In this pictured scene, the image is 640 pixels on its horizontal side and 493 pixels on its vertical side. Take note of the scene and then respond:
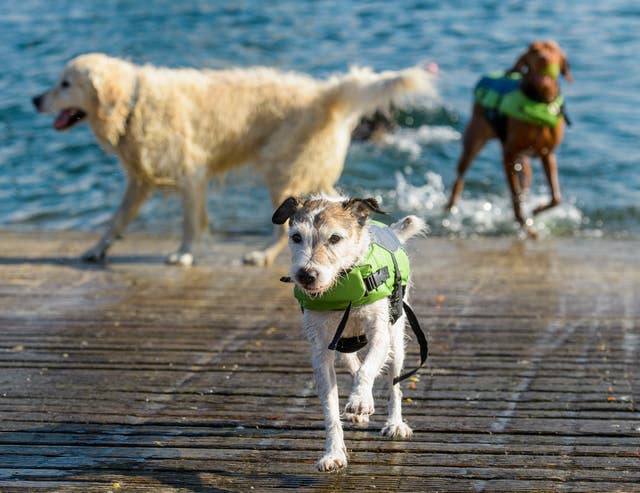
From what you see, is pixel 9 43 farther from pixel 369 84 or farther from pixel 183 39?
pixel 369 84

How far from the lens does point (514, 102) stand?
9.56 metres

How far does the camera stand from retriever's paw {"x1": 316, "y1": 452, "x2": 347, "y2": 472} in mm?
3916

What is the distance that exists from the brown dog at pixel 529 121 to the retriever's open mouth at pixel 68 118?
4.08 m

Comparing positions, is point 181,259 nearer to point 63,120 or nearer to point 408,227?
point 63,120

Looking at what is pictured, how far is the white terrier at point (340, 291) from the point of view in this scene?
12.6 ft

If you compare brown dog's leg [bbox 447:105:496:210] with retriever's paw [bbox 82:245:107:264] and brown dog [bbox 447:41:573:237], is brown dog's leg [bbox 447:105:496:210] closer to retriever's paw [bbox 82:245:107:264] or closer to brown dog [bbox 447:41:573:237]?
brown dog [bbox 447:41:573:237]

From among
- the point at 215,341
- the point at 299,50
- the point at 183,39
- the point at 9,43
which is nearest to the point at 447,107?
the point at 299,50

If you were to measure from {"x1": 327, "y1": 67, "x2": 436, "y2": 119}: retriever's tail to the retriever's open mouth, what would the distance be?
211 cm

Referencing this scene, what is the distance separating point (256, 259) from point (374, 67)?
9.64 metres

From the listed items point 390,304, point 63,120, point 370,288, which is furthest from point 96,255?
point 370,288

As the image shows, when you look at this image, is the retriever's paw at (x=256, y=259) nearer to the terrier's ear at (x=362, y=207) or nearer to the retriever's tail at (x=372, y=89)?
the retriever's tail at (x=372, y=89)

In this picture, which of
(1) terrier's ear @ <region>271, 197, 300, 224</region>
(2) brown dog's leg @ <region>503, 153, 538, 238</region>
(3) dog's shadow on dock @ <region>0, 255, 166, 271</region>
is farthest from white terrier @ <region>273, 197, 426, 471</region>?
(2) brown dog's leg @ <region>503, 153, 538, 238</region>

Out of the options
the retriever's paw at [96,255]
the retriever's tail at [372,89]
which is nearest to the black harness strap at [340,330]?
the retriever's tail at [372,89]

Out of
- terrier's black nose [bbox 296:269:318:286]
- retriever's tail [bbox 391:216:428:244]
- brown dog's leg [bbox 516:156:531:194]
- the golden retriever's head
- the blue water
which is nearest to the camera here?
terrier's black nose [bbox 296:269:318:286]
